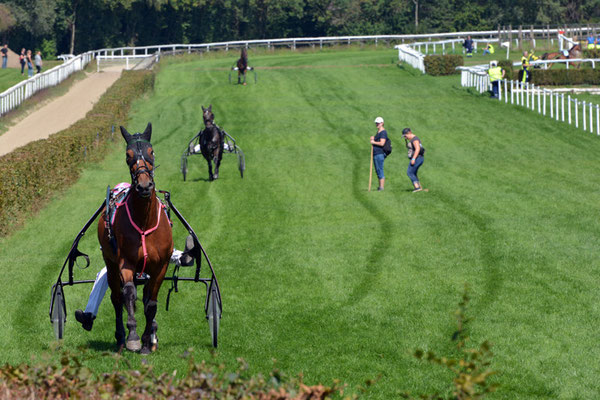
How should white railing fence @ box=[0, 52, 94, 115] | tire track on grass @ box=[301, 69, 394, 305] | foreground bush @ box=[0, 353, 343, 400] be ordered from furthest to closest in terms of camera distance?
white railing fence @ box=[0, 52, 94, 115] < tire track on grass @ box=[301, 69, 394, 305] < foreground bush @ box=[0, 353, 343, 400]

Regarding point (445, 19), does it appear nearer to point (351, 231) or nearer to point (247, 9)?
point (247, 9)

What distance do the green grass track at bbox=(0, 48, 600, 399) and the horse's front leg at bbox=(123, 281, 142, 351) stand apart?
0.78 ft

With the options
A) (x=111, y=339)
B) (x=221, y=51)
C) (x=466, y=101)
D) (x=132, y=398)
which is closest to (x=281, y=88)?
(x=466, y=101)

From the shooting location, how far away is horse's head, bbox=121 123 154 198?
8145 millimetres

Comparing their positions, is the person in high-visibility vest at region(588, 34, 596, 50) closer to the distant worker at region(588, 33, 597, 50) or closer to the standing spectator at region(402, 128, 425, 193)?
the distant worker at region(588, 33, 597, 50)

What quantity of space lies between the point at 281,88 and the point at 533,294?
31.6m

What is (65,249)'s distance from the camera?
15.6 m

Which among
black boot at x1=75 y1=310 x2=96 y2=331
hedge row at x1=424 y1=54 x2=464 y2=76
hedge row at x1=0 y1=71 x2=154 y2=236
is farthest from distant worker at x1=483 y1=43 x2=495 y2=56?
black boot at x1=75 y1=310 x2=96 y2=331

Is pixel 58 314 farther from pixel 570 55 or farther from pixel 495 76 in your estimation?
pixel 570 55

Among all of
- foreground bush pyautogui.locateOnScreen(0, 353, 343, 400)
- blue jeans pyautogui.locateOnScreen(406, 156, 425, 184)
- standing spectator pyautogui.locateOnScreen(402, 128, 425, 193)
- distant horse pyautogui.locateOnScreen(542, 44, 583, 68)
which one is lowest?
foreground bush pyautogui.locateOnScreen(0, 353, 343, 400)

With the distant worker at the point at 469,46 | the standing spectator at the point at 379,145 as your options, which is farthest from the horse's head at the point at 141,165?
the distant worker at the point at 469,46

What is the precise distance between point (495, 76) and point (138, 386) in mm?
33196

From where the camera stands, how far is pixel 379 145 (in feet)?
66.1

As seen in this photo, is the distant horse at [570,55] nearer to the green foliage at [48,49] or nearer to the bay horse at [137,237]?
the bay horse at [137,237]
